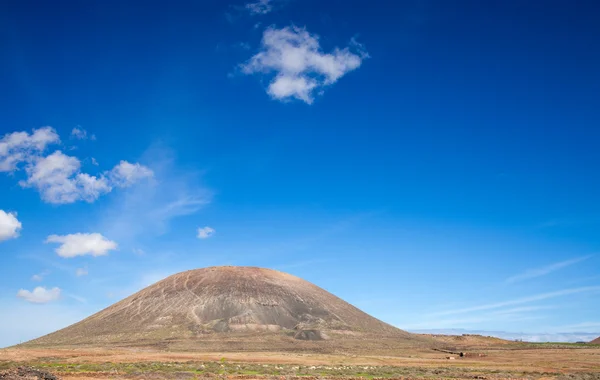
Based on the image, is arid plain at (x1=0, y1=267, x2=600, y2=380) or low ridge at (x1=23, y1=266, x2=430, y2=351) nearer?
arid plain at (x1=0, y1=267, x2=600, y2=380)

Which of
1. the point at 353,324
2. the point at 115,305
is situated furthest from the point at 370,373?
the point at 115,305

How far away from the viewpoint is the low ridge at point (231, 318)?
109625 mm

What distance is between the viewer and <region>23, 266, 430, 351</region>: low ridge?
109625 mm

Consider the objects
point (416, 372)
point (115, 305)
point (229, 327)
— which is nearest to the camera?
point (416, 372)

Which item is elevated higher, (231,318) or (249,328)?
(231,318)

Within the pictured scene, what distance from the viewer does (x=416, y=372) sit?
1807 inches

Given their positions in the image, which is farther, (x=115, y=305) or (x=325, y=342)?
(x=115, y=305)

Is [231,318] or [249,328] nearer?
[249,328]

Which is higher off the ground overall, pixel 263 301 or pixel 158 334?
pixel 263 301

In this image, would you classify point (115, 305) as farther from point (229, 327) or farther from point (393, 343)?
point (393, 343)

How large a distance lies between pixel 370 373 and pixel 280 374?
8.85 meters

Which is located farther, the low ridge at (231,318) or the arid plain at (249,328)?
the low ridge at (231,318)

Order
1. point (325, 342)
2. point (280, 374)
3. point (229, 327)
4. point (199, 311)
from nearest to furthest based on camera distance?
point (280, 374), point (325, 342), point (229, 327), point (199, 311)

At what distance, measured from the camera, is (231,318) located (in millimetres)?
130250
